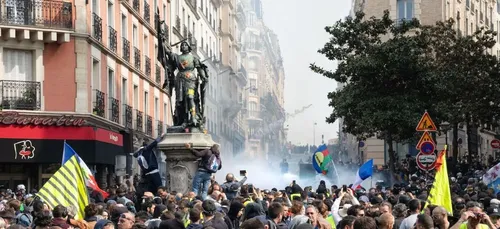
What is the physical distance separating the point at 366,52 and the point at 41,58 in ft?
44.2

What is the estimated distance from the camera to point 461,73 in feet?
145

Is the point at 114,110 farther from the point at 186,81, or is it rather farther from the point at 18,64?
the point at 186,81

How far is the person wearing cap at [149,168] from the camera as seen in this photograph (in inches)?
924

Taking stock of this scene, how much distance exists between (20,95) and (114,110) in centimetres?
611

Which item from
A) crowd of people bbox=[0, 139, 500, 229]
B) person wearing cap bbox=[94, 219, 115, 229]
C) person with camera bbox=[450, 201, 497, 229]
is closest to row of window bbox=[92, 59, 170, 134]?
crowd of people bbox=[0, 139, 500, 229]

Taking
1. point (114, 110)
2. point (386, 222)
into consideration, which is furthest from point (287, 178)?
point (386, 222)

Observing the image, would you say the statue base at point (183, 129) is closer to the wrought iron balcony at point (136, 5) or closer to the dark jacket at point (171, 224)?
the dark jacket at point (171, 224)

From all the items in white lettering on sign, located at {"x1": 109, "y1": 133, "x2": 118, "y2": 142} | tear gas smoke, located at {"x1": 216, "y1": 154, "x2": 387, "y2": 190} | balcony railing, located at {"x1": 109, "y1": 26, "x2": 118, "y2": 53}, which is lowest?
tear gas smoke, located at {"x1": 216, "y1": 154, "x2": 387, "y2": 190}

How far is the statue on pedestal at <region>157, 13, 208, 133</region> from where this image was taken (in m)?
24.0

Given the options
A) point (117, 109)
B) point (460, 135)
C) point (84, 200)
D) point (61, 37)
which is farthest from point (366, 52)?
point (460, 135)

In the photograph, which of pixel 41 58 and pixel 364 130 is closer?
pixel 41 58

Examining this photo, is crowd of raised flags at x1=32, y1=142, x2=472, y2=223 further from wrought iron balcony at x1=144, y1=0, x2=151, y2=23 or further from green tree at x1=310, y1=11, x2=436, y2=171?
wrought iron balcony at x1=144, y1=0, x2=151, y2=23

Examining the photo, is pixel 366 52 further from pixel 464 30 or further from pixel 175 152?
pixel 464 30

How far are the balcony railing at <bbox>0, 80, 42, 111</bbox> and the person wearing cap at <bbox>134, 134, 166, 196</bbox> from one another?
10879 mm
